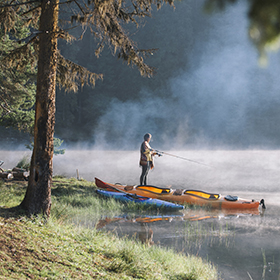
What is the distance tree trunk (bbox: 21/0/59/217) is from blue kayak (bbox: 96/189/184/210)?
3266mm

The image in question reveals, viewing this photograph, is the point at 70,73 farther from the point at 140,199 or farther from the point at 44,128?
the point at 140,199

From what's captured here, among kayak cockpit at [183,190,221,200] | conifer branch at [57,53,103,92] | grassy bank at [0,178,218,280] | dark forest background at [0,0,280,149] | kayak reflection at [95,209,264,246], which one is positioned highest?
dark forest background at [0,0,280,149]

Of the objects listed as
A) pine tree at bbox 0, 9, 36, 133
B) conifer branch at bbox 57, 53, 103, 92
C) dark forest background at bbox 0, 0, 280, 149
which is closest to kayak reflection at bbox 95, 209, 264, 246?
conifer branch at bbox 57, 53, 103, 92

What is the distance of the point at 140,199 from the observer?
25.9ft

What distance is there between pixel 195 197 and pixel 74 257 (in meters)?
5.21

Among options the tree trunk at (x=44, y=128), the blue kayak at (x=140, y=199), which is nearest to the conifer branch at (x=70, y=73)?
the tree trunk at (x=44, y=128)

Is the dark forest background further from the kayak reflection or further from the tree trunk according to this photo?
the tree trunk

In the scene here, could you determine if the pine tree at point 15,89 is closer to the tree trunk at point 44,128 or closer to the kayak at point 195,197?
the kayak at point 195,197

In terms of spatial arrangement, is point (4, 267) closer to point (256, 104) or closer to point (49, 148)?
point (49, 148)

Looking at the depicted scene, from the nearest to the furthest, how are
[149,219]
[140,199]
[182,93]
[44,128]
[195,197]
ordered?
[44,128] → [149,219] → [140,199] → [195,197] → [182,93]

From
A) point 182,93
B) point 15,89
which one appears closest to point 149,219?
point 15,89

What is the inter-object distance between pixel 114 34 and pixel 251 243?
4395 mm

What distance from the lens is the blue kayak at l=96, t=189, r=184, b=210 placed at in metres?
7.61

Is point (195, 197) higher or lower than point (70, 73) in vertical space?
lower
